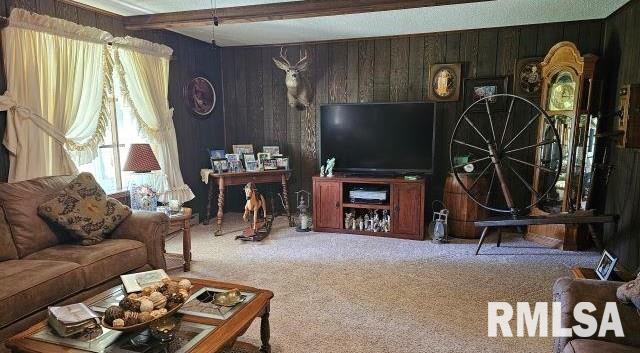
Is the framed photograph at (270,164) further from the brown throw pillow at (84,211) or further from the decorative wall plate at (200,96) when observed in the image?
the brown throw pillow at (84,211)

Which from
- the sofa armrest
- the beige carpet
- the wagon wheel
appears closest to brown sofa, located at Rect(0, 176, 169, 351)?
the sofa armrest

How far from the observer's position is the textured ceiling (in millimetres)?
3490

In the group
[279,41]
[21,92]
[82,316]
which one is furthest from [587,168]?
[21,92]

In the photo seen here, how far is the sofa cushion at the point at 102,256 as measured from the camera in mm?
2451

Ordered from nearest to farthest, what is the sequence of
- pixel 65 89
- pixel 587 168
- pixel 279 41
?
pixel 65 89 → pixel 587 168 → pixel 279 41

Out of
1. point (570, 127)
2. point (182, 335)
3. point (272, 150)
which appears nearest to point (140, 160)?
point (272, 150)

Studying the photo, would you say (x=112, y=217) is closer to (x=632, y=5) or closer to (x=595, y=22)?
(x=632, y=5)

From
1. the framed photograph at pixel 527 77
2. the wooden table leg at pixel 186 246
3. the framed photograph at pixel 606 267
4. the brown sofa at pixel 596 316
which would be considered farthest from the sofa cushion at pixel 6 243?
the framed photograph at pixel 527 77

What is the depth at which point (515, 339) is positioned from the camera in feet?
7.52

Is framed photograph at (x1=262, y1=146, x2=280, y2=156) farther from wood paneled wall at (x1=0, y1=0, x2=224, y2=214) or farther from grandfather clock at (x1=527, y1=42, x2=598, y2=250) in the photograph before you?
grandfather clock at (x1=527, y1=42, x2=598, y2=250)

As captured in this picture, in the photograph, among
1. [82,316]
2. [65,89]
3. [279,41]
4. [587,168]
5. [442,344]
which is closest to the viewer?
[82,316]

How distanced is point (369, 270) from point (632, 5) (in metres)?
3.23

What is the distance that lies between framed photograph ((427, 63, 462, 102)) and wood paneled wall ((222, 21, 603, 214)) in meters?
0.08

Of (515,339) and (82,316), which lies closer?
(82,316)
